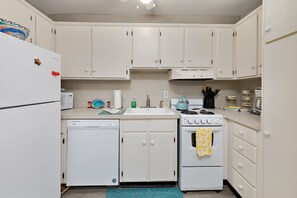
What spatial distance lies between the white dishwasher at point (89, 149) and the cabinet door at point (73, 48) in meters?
0.80

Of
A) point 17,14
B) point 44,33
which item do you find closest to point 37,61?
point 17,14

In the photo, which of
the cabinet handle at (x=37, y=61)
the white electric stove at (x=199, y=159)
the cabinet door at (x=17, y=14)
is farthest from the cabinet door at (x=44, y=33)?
the white electric stove at (x=199, y=159)

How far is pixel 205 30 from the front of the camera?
241 centimetres

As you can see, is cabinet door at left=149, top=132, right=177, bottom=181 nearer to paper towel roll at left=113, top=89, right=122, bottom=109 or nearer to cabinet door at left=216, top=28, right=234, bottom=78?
paper towel roll at left=113, top=89, right=122, bottom=109

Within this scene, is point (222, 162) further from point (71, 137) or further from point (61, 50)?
point (61, 50)

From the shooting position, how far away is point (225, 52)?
245 centimetres

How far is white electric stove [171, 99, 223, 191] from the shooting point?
1.97 metres

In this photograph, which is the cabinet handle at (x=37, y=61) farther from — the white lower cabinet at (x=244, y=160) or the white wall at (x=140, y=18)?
the white lower cabinet at (x=244, y=160)

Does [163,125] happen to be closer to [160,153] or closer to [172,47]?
[160,153]

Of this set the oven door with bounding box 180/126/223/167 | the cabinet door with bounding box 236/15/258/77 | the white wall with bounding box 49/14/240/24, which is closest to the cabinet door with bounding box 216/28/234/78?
the cabinet door with bounding box 236/15/258/77

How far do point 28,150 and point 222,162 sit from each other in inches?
76.4

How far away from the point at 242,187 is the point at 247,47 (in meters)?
1.66

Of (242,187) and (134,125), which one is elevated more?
(134,125)

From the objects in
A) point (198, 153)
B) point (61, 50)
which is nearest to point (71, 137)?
point (61, 50)
